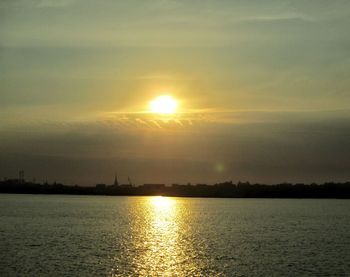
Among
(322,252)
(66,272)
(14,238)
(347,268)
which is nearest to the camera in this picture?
(66,272)

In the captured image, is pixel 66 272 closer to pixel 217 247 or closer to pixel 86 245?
pixel 86 245

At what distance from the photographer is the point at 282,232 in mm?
98500

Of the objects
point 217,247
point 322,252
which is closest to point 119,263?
point 217,247

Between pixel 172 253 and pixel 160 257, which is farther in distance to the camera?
pixel 172 253

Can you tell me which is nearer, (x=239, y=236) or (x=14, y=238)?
(x=14, y=238)

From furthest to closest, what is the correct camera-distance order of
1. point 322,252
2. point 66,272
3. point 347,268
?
point 322,252, point 347,268, point 66,272

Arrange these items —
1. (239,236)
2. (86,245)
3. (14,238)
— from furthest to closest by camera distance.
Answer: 1. (239,236)
2. (14,238)
3. (86,245)

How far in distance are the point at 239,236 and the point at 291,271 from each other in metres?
37.3

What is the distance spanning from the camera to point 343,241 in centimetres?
8275

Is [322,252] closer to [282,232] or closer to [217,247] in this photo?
[217,247]

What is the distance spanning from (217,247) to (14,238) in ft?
98.3

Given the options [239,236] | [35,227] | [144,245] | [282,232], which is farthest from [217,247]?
[35,227]

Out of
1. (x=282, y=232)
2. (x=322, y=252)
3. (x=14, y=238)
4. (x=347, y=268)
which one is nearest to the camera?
(x=347, y=268)

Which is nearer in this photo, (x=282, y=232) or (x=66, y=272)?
(x=66, y=272)
